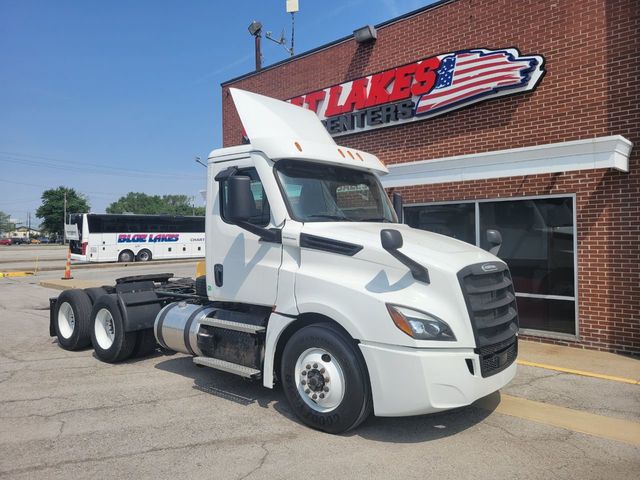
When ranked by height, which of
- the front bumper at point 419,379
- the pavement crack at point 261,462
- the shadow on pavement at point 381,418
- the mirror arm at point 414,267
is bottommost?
the shadow on pavement at point 381,418

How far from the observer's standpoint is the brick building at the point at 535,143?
728cm

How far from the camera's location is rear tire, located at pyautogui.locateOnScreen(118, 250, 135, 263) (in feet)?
104

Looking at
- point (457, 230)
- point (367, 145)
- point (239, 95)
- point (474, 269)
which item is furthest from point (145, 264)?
point (474, 269)

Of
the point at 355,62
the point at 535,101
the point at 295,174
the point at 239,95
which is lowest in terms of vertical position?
the point at 295,174

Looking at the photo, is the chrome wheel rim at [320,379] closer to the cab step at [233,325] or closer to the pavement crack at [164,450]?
the pavement crack at [164,450]

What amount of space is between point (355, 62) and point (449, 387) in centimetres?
871

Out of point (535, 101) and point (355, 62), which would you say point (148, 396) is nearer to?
point (535, 101)

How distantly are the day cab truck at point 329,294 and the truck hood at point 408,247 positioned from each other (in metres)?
0.01

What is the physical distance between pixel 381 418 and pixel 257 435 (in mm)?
1220

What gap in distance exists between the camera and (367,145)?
1075 cm

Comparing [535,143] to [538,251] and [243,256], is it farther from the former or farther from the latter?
[243,256]

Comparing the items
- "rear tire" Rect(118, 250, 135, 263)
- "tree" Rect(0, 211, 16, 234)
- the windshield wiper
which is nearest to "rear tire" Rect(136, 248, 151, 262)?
"rear tire" Rect(118, 250, 135, 263)

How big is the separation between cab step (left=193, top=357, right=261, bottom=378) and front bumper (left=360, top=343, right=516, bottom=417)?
139 centimetres

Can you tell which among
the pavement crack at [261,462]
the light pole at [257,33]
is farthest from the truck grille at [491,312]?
the light pole at [257,33]
